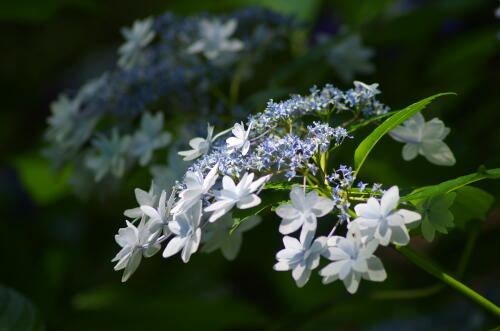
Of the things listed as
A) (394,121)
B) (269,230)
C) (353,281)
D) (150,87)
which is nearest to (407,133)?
(394,121)

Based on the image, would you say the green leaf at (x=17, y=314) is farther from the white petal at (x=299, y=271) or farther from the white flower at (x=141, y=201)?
the white petal at (x=299, y=271)

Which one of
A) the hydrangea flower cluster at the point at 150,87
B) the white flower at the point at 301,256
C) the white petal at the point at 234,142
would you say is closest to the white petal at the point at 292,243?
the white flower at the point at 301,256

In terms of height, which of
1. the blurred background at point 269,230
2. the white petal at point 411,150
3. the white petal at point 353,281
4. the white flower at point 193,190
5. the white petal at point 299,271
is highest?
the blurred background at point 269,230

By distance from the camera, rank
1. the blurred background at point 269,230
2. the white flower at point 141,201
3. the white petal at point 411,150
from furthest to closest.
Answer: the blurred background at point 269,230, the white petal at point 411,150, the white flower at point 141,201

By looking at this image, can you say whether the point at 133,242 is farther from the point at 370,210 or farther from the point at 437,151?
the point at 437,151

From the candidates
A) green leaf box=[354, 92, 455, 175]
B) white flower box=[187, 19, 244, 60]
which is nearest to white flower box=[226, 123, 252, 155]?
green leaf box=[354, 92, 455, 175]

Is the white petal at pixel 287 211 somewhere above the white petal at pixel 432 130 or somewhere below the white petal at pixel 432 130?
below

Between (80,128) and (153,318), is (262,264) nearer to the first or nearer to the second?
(153,318)
